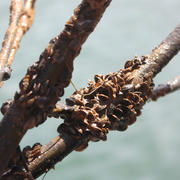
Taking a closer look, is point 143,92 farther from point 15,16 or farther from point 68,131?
point 15,16

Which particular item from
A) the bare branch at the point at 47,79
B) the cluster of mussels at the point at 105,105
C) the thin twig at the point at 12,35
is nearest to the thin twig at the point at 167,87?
the cluster of mussels at the point at 105,105

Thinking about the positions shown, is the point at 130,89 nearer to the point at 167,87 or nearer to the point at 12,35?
the point at 167,87

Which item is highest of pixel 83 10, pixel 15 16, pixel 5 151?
pixel 15 16

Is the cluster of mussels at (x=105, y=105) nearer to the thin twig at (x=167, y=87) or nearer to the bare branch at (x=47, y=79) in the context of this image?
the thin twig at (x=167, y=87)

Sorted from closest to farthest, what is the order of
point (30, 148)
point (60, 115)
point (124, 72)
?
point (30, 148) < point (60, 115) < point (124, 72)

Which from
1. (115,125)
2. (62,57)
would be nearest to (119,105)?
(115,125)

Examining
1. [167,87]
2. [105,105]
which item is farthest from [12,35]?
[167,87]

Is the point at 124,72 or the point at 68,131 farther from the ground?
the point at 124,72
